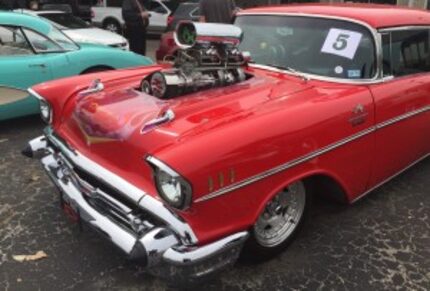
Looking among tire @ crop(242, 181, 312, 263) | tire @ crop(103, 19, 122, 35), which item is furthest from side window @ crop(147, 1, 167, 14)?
tire @ crop(242, 181, 312, 263)

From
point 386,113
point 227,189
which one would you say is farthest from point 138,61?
point 227,189

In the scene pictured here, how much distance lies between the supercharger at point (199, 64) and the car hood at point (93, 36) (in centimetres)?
537

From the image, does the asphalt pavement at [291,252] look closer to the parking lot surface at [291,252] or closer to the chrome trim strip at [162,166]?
the parking lot surface at [291,252]

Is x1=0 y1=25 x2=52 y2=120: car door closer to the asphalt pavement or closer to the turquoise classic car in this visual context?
the turquoise classic car

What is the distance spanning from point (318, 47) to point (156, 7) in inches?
533

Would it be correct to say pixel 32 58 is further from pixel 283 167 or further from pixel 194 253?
pixel 194 253

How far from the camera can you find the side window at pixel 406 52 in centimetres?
366

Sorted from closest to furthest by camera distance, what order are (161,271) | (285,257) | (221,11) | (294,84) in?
(161,271) < (285,257) < (294,84) < (221,11)

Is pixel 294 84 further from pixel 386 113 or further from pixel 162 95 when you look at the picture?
pixel 162 95

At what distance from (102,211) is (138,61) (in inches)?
157

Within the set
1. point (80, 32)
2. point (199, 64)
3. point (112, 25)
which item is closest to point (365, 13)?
point (199, 64)

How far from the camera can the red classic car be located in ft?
7.88

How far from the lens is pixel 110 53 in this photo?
6.17 m

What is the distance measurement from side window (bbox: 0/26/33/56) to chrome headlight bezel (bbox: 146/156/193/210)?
3.87m
